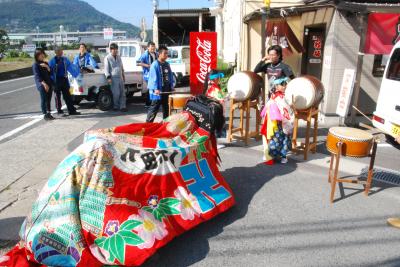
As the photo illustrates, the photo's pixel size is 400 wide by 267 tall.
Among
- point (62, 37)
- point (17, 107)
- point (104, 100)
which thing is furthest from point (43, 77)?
point (62, 37)

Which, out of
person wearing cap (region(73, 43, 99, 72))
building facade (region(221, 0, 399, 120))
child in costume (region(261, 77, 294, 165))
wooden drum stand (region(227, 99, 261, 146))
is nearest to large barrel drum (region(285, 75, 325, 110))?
child in costume (region(261, 77, 294, 165))

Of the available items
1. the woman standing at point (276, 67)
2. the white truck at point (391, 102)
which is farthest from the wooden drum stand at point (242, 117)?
the white truck at point (391, 102)

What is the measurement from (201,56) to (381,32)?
404cm

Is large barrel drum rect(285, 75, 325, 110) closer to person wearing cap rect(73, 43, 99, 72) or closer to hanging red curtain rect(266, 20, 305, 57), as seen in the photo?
hanging red curtain rect(266, 20, 305, 57)

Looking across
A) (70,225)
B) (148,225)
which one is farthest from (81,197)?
(148,225)

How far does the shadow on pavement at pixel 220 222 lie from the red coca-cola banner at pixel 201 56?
11.5 ft

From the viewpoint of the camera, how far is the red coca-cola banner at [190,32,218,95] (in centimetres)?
820

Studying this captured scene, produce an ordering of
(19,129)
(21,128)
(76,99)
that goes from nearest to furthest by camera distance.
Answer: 1. (19,129)
2. (21,128)
3. (76,99)

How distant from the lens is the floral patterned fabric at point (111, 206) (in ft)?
9.27

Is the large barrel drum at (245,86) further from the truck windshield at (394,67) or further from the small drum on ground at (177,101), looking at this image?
the truck windshield at (394,67)

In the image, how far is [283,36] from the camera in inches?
379

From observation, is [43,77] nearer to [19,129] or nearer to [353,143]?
[19,129]

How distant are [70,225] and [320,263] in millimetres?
2216

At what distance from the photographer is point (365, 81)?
8.16 m
